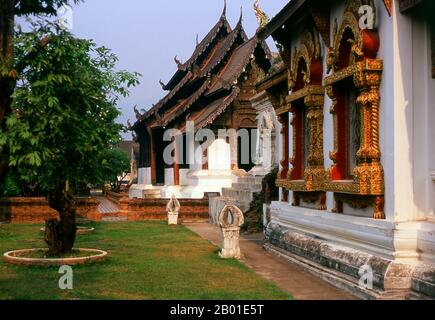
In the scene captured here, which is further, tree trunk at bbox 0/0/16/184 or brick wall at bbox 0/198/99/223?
brick wall at bbox 0/198/99/223

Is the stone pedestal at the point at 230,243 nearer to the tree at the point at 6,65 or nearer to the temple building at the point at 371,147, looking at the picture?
the temple building at the point at 371,147

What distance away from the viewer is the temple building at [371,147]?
7746 millimetres

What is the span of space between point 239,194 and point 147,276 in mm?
11876

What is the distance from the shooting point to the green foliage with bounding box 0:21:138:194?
7887mm

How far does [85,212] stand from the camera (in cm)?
2367

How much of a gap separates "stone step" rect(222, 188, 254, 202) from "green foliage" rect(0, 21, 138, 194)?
9.07 metres

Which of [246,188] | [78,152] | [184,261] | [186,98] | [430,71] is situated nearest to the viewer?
[430,71]

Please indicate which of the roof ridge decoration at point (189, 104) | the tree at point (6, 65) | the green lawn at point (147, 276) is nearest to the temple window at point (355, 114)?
the green lawn at point (147, 276)

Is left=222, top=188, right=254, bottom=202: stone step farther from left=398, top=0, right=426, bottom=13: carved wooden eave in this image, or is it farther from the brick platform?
left=398, top=0, right=426, bottom=13: carved wooden eave

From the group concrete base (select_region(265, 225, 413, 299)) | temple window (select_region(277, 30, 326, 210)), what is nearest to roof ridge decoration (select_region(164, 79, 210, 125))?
temple window (select_region(277, 30, 326, 210))

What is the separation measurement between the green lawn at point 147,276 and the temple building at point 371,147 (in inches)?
49.9

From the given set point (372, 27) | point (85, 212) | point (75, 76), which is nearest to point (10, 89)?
point (75, 76)

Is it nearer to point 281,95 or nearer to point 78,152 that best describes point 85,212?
point 281,95
